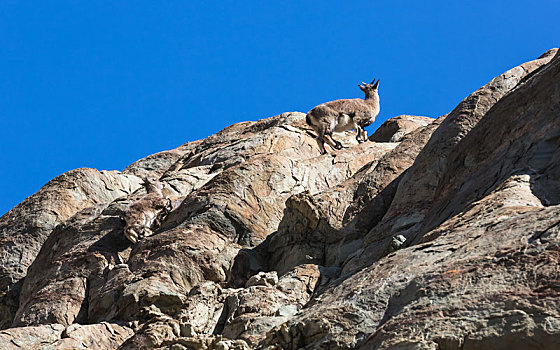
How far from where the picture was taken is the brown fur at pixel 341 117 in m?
27.8

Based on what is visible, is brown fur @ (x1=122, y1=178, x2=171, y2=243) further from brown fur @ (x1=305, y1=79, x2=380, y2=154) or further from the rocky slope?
brown fur @ (x1=305, y1=79, x2=380, y2=154)

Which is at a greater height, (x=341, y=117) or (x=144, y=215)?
(x=341, y=117)

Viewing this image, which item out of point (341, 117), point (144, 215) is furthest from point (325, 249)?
point (341, 117)

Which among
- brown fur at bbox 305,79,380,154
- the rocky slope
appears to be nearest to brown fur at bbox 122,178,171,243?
the rocky slope

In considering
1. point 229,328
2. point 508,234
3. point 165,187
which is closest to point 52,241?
point 165,187

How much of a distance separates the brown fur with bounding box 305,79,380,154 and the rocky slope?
1.95 ft

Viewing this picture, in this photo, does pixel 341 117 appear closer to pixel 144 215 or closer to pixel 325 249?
pixel 144 215

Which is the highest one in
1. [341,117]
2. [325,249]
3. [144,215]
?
[341,117]

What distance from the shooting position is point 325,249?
17.4 metres

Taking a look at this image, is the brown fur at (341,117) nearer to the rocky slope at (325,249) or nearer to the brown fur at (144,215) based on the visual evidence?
the rocky slope at (325,249)

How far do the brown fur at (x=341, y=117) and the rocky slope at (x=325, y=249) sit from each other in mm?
594

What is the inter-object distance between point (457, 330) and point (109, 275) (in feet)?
37.7

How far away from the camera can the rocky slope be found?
949 centimetres

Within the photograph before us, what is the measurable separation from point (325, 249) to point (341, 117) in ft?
37.6
